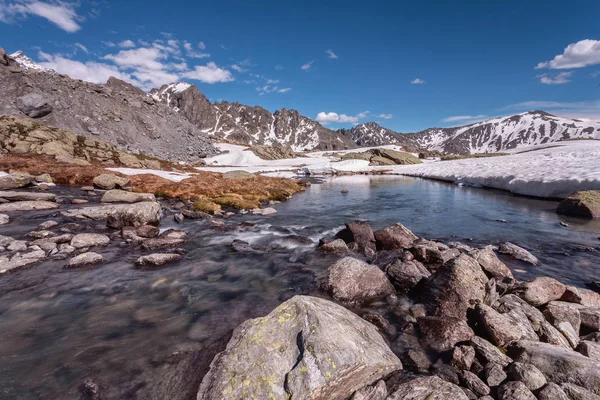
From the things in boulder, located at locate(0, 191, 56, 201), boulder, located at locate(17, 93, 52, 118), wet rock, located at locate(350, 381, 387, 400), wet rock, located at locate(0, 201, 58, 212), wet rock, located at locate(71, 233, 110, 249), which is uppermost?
boulder, located at locate(17, 93, 52, 118)

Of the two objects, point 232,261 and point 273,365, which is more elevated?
point 273,365

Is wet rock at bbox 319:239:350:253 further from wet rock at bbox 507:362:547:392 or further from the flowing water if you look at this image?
wet rock at bbox 507:362:547:392

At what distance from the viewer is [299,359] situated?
4.20 meters

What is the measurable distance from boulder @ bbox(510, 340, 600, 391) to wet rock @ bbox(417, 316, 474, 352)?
91 centimetres

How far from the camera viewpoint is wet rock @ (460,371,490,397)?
427 cm

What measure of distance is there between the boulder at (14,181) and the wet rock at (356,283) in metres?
27.9

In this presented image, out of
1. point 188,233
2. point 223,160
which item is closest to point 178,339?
point 188,233

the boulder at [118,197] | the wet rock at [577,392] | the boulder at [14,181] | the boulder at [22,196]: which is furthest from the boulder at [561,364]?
the boulder at [14,181]

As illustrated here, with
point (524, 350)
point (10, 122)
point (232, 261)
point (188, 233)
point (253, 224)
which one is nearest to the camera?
point (524, 350)

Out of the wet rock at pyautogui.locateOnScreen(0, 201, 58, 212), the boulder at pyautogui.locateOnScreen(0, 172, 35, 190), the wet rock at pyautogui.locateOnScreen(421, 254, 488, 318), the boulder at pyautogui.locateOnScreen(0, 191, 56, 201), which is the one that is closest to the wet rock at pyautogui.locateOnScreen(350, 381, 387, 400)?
the wet rock at pyautogui.locateOnScreen(421, 254, 488, 318)

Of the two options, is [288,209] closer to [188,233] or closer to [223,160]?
[188,233]

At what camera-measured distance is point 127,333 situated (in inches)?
239

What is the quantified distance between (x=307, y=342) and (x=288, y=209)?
1872 cm

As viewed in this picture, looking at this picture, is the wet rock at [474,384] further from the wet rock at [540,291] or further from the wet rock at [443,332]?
the wet rock at [540,291]
